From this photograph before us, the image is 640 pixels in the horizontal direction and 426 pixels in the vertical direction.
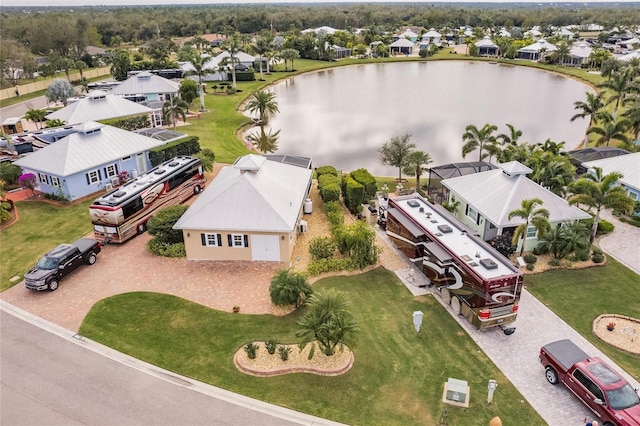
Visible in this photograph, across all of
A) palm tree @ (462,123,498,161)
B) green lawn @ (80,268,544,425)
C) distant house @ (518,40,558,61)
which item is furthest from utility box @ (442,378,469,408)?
distant house @ (518,40,558,61)

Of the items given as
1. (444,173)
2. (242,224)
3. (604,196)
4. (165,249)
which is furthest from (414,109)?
(165,249)

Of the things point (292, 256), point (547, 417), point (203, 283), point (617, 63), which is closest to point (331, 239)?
point (292, 256)

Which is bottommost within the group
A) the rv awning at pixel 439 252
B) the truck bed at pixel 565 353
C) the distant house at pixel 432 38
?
the truck bed at pixel 565 353

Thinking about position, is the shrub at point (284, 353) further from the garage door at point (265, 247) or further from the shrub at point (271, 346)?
the garage door at point (265, 247)

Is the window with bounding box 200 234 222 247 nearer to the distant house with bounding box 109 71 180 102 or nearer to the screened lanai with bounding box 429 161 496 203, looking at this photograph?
the screened lanai with bounding box 429 161 496 203

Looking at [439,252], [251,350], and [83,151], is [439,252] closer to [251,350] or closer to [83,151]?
[251,350]

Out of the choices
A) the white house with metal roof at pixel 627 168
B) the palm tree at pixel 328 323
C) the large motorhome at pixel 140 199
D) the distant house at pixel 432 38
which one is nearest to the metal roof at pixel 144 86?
the large motorhome at pixel 140 199

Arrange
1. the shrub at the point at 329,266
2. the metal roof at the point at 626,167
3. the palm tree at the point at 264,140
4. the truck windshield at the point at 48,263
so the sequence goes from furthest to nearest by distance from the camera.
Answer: the palm tree at the point at 264,140 → the metal roof at the point at 626,167 → the shrub at the point at 329,266 → the truck windshield at the point at 48,263
